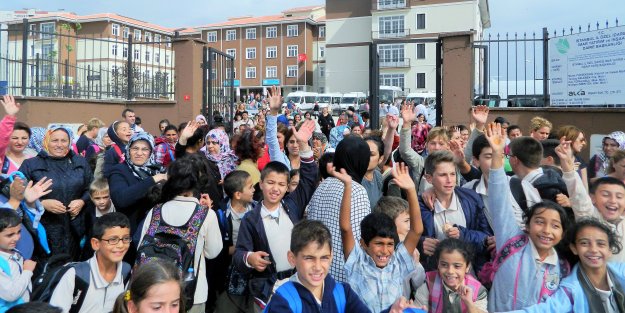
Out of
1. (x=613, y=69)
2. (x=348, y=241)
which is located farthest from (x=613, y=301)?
(x=613, y=69)

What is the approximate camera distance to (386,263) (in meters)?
3.05

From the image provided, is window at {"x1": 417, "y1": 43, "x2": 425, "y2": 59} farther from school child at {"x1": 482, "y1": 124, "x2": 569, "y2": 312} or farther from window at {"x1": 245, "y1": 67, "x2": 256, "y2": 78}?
school child at {"x1": 482, "y1": 124, "x2": 569, "y2": 312}

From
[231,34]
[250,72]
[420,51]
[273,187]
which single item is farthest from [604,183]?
[231,34]

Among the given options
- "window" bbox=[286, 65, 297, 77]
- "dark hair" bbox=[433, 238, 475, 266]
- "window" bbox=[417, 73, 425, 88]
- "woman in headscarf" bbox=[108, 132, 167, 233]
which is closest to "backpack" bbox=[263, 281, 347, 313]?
"dark hair" bbox=[433, 238, 475, 266]

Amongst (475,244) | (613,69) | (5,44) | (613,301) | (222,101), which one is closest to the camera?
(613,301)

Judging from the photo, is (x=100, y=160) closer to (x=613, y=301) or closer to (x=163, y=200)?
(x=163, y=200)

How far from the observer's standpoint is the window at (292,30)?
59625 mm

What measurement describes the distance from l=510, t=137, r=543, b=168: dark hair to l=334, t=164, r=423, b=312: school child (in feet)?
4.00

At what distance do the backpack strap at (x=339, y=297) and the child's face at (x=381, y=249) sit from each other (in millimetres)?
347

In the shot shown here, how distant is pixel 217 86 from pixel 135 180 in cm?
787

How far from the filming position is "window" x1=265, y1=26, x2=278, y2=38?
196 feet

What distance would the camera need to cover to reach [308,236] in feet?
9.31

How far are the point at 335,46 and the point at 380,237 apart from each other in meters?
51.2

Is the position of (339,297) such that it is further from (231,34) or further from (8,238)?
(231,34)
